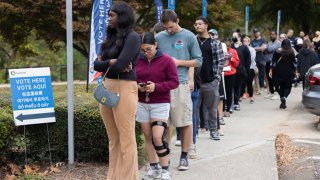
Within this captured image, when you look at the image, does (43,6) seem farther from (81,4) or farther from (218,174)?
(218,174)

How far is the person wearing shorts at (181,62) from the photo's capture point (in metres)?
6.21

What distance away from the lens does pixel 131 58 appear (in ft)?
16.1

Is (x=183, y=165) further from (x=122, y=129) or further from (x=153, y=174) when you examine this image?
(x=122, y=129)

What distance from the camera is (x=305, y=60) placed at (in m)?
14.2

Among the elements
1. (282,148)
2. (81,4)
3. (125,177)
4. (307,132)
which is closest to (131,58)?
(125,177)

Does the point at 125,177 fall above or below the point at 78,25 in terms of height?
below

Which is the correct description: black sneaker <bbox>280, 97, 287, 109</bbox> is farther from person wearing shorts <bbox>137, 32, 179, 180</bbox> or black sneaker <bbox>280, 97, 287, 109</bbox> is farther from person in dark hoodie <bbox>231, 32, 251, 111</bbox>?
person wearing shorts <bbox>137, 32, 179, 180</bbox>

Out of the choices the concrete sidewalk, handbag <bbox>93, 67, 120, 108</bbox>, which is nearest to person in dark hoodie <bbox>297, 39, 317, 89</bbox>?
the concrete sidewalk

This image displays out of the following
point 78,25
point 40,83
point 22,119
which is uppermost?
point 78,25

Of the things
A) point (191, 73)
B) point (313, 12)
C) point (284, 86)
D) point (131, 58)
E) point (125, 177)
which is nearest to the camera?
point (131, 58)

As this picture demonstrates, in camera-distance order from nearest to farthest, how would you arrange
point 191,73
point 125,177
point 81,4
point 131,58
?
point 131,58
point 125,177
point 191,73
point 81,4

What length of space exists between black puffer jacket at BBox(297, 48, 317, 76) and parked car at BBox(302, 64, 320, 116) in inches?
168

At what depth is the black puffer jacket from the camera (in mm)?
14188

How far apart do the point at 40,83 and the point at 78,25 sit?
1070 cm
